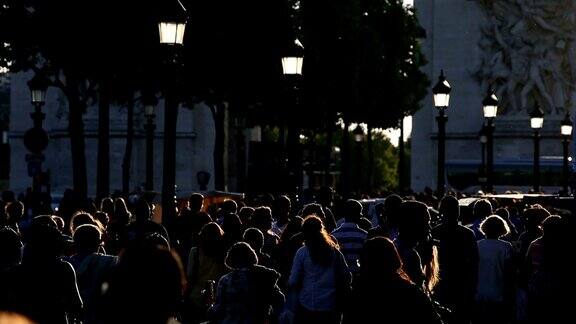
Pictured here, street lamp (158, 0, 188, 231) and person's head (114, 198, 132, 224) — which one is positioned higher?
street lamp (158, 0, 188, 231)

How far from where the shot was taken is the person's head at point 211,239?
15.2 metres

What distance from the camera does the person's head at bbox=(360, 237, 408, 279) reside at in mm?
10500

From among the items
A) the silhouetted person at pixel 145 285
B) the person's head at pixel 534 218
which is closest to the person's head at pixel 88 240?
the person's head at pixel 534 218

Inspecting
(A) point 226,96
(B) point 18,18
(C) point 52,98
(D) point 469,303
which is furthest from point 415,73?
(D) point 469,303

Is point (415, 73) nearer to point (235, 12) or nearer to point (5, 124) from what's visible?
point (235, 12)

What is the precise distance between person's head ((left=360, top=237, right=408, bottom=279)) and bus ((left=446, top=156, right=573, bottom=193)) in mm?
57830

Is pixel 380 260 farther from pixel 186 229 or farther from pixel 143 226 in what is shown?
pixel 186 229

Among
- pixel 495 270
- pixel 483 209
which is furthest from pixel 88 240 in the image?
pixel 483 209

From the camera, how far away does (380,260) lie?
414 inches

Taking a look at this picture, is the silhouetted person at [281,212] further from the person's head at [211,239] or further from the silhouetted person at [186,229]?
the person's head at [211,239]

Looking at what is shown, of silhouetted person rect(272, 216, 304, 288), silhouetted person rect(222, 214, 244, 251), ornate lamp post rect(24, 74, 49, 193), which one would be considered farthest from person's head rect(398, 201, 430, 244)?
ornate lamp post rect(24, 74, 49, 193)

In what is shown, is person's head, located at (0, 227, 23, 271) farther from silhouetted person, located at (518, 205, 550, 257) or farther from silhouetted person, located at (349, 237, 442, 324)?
silhouetted person, located at (518, 205, 550, 257)

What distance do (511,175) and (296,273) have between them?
5475 centimetres

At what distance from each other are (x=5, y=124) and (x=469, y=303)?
117m
